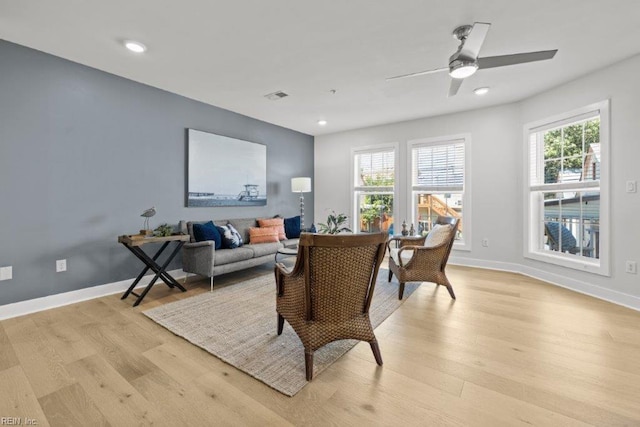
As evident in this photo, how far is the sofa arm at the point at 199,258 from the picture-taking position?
3.45 meters

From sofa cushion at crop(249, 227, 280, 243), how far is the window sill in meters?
3.86

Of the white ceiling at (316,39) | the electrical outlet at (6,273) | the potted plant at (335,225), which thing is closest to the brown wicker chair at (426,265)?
the potted plant at (335,225)

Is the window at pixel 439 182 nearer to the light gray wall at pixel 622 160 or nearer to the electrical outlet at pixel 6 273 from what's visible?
the light gray wall at pixel 622 160

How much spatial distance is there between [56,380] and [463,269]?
483 centimetres

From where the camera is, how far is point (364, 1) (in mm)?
2102

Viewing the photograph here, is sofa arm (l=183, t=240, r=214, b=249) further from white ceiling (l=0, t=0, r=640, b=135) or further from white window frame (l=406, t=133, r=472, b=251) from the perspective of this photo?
white window frame (l=406, t=133, r=472, b=251)

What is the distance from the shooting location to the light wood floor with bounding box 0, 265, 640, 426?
4.84ft

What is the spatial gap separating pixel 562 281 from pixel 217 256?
176 inches

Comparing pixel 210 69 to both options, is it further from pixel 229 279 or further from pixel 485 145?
pixel 485 145

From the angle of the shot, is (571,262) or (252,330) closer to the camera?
(252,330)

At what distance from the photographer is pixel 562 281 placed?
3691mm

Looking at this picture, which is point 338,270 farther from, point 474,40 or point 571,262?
point 571,262

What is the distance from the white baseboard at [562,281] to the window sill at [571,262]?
0.16 metres

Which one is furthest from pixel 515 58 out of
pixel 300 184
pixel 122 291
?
pixel 122 291
